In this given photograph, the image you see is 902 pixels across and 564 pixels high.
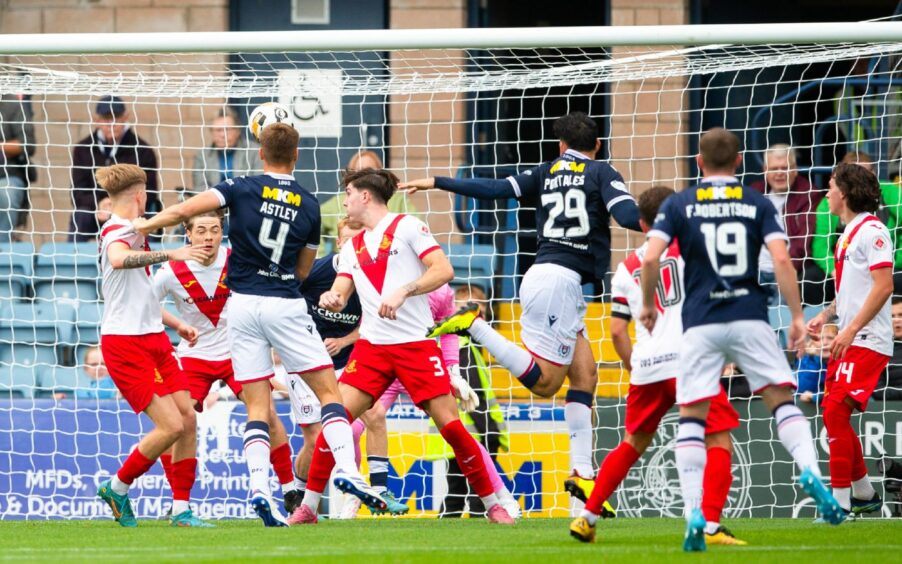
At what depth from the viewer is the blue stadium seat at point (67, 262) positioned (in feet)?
42.0

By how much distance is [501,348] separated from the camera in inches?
353

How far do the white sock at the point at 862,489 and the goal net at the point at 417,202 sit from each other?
1.43 meters

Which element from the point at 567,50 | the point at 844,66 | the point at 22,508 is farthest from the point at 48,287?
the point at 844,66

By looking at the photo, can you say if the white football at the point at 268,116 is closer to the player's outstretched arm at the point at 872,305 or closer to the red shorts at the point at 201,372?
the red shorts at the point at 201,372

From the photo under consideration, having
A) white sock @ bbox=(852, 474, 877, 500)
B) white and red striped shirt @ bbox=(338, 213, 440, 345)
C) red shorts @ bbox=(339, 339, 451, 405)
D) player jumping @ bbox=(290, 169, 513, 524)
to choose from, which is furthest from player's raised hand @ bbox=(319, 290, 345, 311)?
white sock @ bbox=(852, 474, 877, 500)

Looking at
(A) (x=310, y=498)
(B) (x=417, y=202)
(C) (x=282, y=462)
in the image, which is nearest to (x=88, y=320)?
(B) (x=417, y=202)

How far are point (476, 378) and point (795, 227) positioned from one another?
284 cm

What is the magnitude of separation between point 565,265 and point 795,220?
3.27 m

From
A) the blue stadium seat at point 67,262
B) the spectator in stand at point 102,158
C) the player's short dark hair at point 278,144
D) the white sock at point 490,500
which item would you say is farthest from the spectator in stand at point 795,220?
the blue stadium seat at point 67,262

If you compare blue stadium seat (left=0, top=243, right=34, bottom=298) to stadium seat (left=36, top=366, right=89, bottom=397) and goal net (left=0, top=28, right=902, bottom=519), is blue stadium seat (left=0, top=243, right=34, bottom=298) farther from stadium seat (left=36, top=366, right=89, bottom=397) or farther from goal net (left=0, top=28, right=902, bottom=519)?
stadium seat (left=36, top=366, right=89, bottom=397)

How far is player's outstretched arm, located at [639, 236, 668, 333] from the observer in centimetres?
673

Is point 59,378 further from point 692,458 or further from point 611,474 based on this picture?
point 692,458

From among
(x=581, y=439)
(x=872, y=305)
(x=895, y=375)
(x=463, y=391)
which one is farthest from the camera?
(x=895, y=375)

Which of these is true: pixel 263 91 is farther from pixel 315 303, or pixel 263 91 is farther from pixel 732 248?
pixel 732 248
